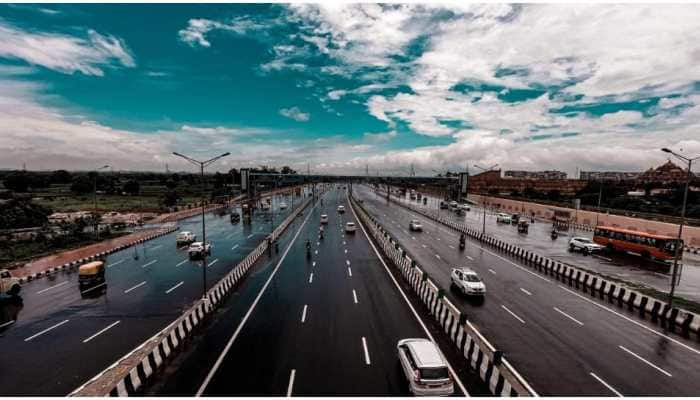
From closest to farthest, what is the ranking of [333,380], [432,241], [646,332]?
[333,380], [646,332], [432,241]

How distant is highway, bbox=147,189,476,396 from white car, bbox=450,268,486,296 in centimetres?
484

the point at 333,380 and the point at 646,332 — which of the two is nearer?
the point at 333,380

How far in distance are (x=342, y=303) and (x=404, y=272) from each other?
853 cm

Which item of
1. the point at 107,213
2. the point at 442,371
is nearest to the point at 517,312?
the point at 442,371

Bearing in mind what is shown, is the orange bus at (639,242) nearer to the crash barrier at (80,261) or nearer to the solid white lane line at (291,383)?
the solid white lane line at (291,383)

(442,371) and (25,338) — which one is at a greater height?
(442,371)

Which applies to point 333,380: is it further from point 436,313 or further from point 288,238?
point 288,238

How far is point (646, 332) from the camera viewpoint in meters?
19.3

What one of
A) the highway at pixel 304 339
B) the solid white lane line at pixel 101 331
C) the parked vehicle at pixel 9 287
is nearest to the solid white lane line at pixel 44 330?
the solid white lane line at pixel 101 331

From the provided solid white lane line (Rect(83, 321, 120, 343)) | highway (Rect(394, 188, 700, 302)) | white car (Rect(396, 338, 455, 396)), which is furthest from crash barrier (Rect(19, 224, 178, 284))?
highway (Rect(394, 188, 700, 302))

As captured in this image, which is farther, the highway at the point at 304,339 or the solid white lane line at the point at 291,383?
the highway at the point at 304,339

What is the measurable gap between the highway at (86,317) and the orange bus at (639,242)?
4683 centimetres

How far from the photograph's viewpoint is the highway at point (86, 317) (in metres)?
14.8

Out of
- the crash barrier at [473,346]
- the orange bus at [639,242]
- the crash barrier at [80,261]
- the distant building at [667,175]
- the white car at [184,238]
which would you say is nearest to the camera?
the crash barrier at [473,346]
